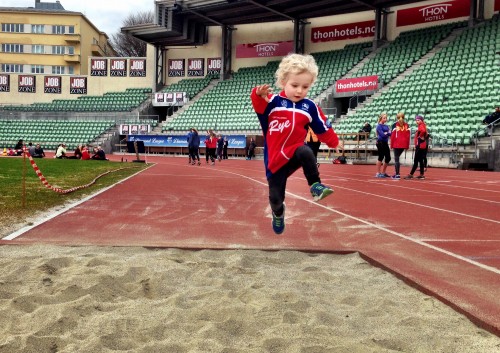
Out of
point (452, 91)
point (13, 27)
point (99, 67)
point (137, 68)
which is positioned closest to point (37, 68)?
point (13, 27)

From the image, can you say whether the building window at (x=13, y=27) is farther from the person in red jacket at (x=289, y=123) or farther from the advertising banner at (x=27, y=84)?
the person in red jacket at (x=289, y=123)

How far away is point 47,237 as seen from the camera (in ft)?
18.8

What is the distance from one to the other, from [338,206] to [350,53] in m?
30.4

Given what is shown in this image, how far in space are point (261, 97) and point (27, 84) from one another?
5199 cm

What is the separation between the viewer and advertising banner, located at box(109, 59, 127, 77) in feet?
159

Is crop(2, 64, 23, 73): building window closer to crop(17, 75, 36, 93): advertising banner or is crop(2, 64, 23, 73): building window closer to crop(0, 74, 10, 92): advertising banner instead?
crop(0, 74, 10, 92): advertising banner

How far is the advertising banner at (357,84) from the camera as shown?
31.8 metres

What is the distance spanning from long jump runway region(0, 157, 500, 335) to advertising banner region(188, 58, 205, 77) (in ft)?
119

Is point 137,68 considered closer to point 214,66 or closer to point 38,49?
point 214,66

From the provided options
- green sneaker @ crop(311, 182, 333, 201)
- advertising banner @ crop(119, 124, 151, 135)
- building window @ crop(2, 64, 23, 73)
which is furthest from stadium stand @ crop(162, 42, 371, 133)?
green sneaker @ crop(311, 182, 333, 201)

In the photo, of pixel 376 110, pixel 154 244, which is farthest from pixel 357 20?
pixel 154 244

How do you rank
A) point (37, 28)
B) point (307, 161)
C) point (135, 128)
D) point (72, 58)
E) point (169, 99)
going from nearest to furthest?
point (307, 161), point (135, 128), point (169, 99), point (72, 58), point (37, 28)

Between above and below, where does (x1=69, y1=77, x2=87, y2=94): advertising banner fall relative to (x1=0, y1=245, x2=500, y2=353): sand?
above

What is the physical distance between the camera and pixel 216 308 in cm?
335
